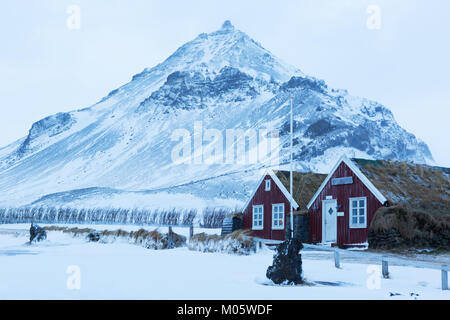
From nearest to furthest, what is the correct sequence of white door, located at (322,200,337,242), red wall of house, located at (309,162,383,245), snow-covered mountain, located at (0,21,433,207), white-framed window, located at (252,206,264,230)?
red wall of house, located at (309,162,383,245), white door, located at (322,200,337,242), white-framed window, located at (252,206,264,230), snow-covered mountain, located at (0,21,433,207)

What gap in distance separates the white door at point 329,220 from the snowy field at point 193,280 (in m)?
6.17

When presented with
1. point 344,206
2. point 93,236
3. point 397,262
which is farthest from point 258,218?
point 397,262

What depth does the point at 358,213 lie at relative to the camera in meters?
24.5

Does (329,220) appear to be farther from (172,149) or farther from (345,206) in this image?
(172,149)

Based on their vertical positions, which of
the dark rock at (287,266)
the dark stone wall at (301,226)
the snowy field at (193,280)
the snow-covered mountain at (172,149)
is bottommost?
the snowy field at (193,280)

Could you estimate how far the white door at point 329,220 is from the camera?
25.7 meters

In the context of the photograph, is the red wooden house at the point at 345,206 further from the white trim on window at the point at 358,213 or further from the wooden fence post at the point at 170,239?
the wooden fence post at the point at 170,239

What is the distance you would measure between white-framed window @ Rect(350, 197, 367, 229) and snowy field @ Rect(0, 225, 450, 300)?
5.23 meters

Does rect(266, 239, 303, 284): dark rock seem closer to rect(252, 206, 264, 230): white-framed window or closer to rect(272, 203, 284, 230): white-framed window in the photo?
rect(272, 203, 284, 230): white-framed window

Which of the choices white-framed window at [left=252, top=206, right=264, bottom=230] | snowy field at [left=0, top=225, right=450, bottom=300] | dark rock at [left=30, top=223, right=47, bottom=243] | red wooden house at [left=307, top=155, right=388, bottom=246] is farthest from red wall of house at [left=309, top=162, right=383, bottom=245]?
dark rock at [left=30, top=223, right=47, bottom=243]

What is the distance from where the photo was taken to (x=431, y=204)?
24.0 m

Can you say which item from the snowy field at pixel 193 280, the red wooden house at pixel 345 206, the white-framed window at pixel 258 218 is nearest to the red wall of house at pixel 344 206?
the red wooden house at pixel 345 206

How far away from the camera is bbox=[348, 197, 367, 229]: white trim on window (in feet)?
79.4
